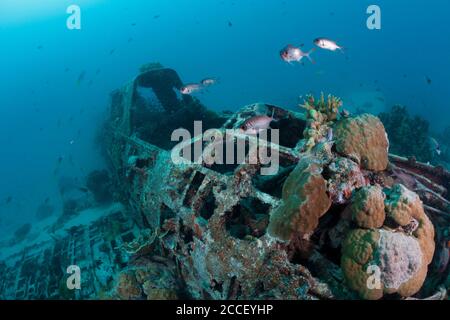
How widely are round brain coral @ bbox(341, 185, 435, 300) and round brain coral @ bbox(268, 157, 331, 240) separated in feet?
1.51

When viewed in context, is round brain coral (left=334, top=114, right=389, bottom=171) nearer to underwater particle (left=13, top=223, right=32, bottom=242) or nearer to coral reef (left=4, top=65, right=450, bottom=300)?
coral reef (left=4, top=65, right=450, bottom=300)

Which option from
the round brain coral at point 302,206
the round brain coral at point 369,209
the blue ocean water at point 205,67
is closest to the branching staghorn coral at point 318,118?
the round brain coral at point 302,206

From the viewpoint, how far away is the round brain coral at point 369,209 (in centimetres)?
400

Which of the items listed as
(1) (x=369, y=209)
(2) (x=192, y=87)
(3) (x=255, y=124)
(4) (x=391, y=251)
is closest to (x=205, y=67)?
(2) (x=192, y=87)

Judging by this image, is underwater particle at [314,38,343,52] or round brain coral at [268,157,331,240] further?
underwater particle at [314,38,343,52]

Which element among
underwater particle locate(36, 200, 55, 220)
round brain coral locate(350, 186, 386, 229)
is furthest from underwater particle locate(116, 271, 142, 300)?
underwater particle locate(36, 200, 55, 220)

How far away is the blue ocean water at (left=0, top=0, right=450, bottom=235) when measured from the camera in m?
39.6

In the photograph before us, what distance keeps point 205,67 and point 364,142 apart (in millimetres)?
82464

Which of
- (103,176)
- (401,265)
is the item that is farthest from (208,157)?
(103,176)

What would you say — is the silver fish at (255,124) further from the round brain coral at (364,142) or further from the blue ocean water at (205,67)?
the blue ocean water at (205,67)

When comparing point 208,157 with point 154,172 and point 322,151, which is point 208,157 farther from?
point 322,151

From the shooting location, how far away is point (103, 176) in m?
19.8

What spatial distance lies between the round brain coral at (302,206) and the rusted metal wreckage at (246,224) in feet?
0.53
